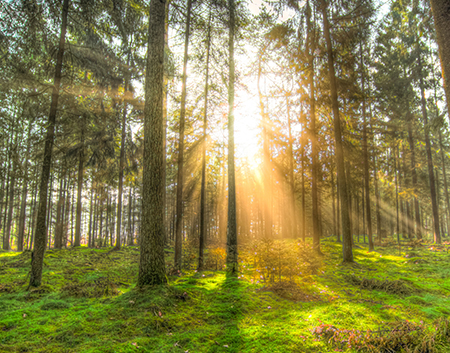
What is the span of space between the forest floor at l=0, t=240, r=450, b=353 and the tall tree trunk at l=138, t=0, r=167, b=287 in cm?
52

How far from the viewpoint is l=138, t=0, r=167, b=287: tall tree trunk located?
511cm

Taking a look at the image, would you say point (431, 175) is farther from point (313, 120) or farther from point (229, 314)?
point (229, 314)

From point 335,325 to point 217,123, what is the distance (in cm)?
1023

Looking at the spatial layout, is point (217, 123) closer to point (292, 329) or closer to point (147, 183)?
point (147, 183)

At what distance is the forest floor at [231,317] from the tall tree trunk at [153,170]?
523 millimetres

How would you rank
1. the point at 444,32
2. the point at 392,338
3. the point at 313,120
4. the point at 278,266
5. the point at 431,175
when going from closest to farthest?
the point at 392,338, the point at 444,32, the point at 278,266, the point at 313,120, the point at 431,175

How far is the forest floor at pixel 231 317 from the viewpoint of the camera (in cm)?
323

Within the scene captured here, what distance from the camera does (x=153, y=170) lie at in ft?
17.5

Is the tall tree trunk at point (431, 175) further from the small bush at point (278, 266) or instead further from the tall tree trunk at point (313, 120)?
the small bush at point (278, 266)

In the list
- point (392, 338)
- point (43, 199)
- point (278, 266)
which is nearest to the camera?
point (392, 338)

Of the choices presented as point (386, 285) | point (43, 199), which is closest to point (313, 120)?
point (386, 285)

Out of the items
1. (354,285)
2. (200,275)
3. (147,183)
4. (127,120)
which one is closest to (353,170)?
(354,285)

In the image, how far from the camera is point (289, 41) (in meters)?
12.5

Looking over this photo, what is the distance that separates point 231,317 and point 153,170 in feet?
12.0
